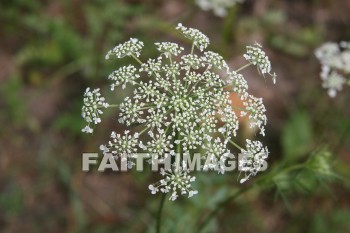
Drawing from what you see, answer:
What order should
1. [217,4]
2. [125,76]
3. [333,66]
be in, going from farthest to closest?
1. [217,4]
2. [333,66]
3. [125,76]

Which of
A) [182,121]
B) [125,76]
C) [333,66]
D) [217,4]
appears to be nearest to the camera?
[182,121]

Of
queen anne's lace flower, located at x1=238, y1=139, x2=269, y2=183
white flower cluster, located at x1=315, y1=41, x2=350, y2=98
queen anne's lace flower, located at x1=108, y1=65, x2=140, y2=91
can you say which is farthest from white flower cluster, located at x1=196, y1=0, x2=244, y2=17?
queen anne's lace flower, located at x1=238, y1=139, x2=269, y2=183

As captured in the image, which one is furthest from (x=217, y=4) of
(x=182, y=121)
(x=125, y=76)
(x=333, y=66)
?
(x=182, y=121)

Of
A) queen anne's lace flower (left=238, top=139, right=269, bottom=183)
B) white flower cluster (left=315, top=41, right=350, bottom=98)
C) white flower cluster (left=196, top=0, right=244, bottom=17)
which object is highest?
white flower cluster (left=196, top=0, right=244, bottom=17)

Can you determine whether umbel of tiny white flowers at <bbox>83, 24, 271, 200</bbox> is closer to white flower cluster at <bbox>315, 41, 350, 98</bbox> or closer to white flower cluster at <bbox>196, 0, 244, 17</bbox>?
white flower cluster at <bbox>315, 41, 350, 98</bbox>

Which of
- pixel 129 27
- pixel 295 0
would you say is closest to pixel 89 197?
pixel 129 27

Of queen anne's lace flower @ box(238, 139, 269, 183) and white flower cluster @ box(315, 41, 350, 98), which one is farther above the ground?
white flower cluster @ box(315, 41, 350, 98)

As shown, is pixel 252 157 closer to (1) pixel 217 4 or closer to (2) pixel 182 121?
(2) pixel 182 121

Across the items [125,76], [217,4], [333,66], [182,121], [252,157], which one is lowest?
[252,157]

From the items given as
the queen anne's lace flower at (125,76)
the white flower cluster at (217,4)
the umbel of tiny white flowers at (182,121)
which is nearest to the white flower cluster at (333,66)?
the white flower cluster at (217,4)

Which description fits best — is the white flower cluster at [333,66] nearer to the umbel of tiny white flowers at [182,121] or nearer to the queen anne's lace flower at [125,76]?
the umbel of tiny white flowers at [182,121]

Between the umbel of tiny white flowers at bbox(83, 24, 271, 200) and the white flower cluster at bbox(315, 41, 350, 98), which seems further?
the white flower cluster at bbox(315, 41, 350, 98)

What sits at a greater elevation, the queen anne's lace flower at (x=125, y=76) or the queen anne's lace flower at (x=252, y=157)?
the queen anne's lace flower at (x=125, y=76)
